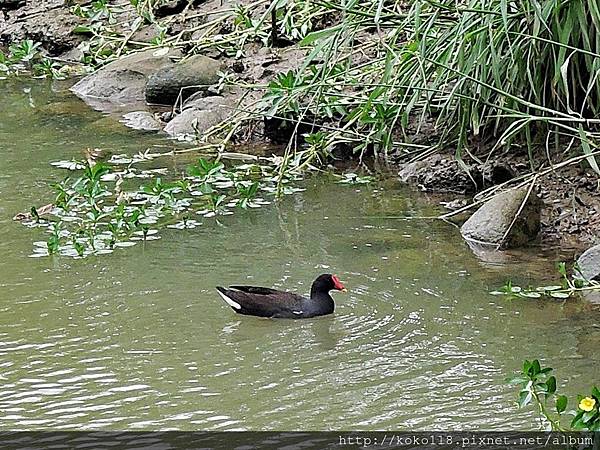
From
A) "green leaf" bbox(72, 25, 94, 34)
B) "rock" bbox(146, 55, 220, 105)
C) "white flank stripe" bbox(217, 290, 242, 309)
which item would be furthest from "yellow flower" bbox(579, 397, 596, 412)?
"green leaf" bbox(72, 25, 94, 34)

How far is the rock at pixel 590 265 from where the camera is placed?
6438mm

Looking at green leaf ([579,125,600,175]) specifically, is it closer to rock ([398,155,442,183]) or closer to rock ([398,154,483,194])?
rock ([398,154,483,194])

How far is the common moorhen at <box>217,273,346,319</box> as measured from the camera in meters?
6.11

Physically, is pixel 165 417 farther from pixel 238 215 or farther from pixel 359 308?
pixel 238 215

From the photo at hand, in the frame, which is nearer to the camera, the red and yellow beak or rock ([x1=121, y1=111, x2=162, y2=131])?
the red and yellow beak

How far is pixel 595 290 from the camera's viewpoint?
6355 mm

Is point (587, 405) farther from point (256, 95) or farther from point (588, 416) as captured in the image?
point (256, 95)

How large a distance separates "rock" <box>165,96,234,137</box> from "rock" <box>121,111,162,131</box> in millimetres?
193

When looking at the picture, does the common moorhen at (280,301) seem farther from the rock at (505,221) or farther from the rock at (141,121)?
the rock at (141,121)

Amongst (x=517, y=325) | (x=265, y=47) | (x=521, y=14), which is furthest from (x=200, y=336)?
(x=265, y=47)

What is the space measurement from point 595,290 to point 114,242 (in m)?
2.78

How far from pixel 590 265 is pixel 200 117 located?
15.8ft

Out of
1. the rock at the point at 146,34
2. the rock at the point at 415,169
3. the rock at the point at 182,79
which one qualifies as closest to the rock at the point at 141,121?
the rock at the point at 182,79

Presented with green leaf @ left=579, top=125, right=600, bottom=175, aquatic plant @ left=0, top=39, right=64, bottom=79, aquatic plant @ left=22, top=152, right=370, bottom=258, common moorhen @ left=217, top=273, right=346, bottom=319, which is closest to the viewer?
common moorhen @ left=217, top=273, right=346, bottom=319
